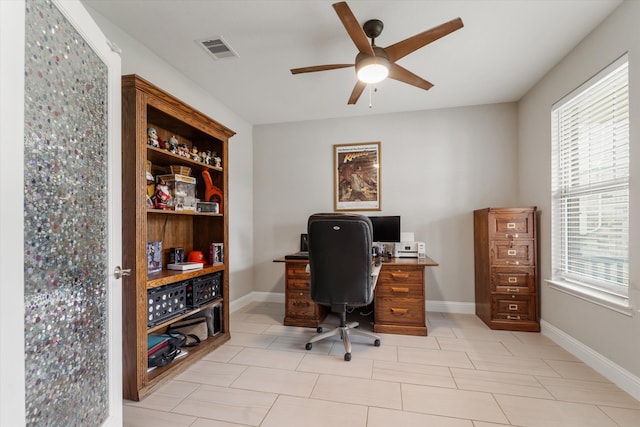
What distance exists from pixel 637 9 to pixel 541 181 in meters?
1.46

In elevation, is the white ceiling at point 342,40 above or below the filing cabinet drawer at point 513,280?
above

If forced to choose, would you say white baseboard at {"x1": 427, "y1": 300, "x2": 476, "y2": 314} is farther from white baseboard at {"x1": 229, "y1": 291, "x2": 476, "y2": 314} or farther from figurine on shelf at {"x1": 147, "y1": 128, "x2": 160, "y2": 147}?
figurine on shelf at {"x1": 147, "y1": 128, "x2": 160, "y2": 147}

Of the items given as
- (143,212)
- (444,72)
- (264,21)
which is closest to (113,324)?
(143,212)

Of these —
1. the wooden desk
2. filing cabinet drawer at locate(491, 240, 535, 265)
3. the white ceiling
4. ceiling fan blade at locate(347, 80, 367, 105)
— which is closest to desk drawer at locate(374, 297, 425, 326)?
the wooden desk

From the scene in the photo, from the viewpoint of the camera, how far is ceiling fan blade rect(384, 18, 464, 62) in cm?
161

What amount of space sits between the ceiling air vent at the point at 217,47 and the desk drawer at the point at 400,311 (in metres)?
2.62

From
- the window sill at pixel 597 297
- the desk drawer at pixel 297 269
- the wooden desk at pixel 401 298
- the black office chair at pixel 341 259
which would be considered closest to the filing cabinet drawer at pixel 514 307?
the window sill at pixel 597 297

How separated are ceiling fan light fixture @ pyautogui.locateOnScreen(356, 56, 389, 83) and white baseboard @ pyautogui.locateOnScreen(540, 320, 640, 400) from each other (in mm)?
2529

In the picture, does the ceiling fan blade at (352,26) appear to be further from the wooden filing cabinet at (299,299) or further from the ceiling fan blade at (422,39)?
the wooden filing cabinet at (299,299)

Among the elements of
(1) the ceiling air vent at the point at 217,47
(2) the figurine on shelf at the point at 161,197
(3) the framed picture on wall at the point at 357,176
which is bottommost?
(2) the figurine on shelf at the point at 161,197

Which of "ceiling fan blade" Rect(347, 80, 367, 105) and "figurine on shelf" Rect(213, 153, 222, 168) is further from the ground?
"ceiling fan blade" Rect(347, 80, 367, 105)

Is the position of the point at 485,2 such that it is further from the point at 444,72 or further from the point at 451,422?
the point at 451,422

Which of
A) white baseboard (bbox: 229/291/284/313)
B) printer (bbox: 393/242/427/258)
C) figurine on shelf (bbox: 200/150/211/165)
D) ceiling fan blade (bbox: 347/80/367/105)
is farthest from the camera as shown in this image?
white baseboard (bbox: 229/291/284/313)

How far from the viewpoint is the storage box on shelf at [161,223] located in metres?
1.72
